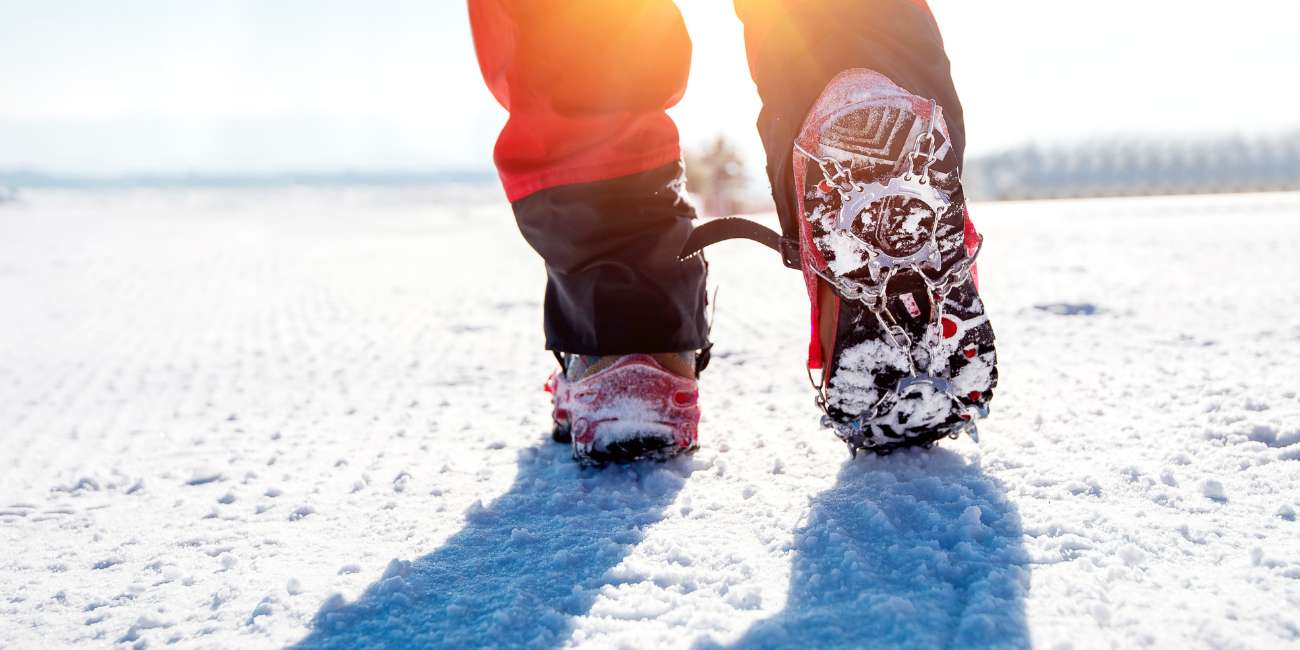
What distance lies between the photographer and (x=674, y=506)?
874 millimetres

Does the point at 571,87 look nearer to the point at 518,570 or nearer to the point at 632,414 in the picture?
the point at 632,414

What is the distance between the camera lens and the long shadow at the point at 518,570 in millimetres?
622

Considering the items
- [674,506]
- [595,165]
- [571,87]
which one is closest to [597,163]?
[595,165]

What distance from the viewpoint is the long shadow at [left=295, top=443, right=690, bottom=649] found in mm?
622

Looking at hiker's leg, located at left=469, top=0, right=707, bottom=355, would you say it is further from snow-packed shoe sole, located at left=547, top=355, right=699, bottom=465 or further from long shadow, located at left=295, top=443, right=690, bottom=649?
long shadow, located at left=295, top=443, right=690, bottom=649

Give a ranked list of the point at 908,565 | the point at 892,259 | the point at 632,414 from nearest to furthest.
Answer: the point at 908,565
the point at 892,259
the point at 632,414

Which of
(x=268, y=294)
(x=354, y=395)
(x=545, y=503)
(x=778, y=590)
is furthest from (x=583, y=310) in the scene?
(x=268, y=294)

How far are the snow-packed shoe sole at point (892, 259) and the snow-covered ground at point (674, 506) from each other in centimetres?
9

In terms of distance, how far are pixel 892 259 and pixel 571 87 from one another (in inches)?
18.4

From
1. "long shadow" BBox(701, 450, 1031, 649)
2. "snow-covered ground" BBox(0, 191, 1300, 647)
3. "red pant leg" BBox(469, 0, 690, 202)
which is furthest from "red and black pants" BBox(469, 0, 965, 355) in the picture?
"long shadow" BBox(701, 450, 1031, 649)

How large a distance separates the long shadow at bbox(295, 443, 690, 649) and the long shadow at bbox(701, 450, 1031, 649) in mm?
161

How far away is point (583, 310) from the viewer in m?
1.06

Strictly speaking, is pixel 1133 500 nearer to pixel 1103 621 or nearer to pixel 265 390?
pixel 1103 621

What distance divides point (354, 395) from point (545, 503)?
0.82 m
